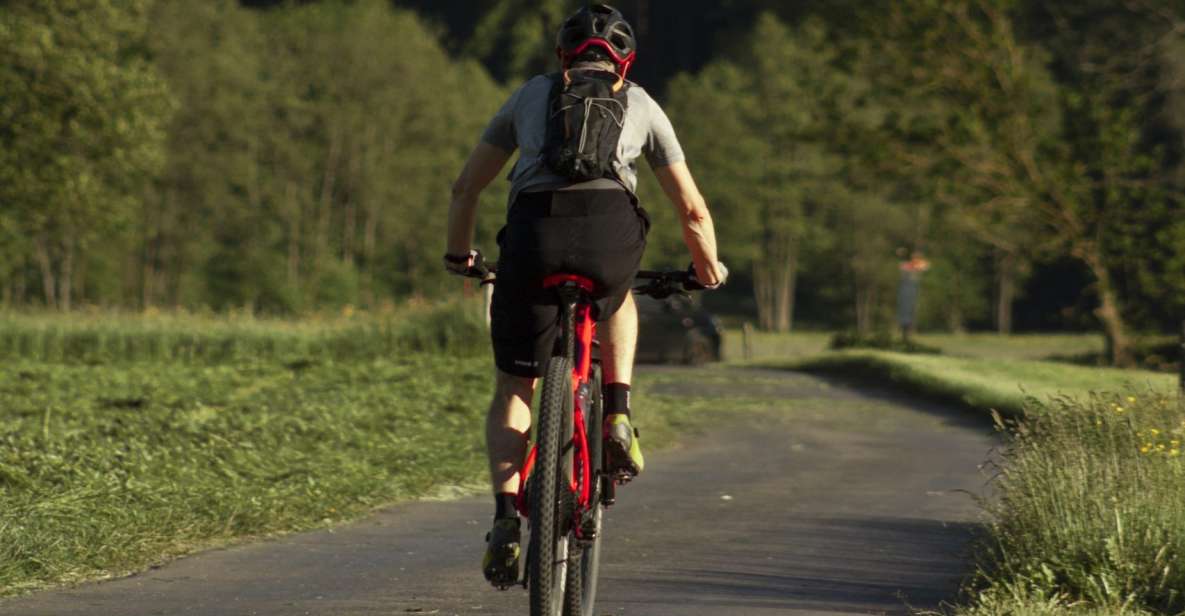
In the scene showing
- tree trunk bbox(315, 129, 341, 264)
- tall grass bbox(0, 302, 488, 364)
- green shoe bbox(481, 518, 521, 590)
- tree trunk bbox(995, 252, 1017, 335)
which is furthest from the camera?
tree trunk bbox(995, 252, 1017, 335)

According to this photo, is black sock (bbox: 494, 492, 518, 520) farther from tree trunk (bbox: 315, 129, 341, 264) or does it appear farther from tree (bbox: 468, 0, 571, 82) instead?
tree (bbox: 468, 0, 571, 82)

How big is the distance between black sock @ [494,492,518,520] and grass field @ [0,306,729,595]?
2267 millimetres

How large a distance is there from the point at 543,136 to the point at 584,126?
143 millimetres

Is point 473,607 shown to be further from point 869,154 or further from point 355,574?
point 869,154

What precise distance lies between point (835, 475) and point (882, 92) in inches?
683

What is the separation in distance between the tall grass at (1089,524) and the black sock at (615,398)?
1.26 metres

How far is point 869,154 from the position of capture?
1099 inches

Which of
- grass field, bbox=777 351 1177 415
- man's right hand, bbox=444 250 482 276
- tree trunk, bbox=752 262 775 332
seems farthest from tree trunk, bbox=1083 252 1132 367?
tree trunk, bbox=752 262 775 332

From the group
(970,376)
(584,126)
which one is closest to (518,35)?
(970,376)

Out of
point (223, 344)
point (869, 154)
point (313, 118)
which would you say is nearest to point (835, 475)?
point (223, 344)

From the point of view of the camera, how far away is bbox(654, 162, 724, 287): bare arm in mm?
5570

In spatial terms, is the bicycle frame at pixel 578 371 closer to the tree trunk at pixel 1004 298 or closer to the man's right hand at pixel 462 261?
the man's right hand at pixel 462 261

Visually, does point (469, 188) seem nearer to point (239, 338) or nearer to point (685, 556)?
point (685, 556)

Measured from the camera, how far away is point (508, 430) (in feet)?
18.4
